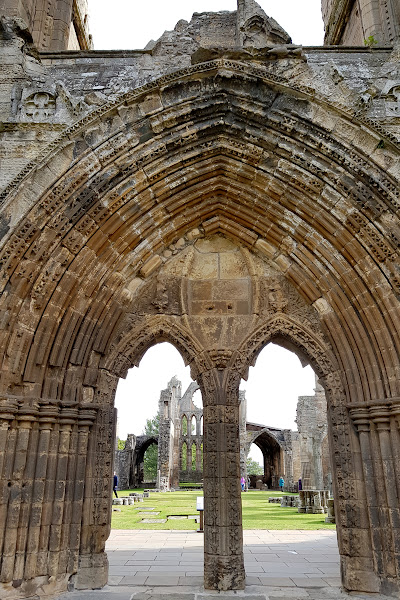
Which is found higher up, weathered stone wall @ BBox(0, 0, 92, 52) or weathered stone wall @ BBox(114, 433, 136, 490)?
weathered stone wall @ BBox(0, 0, 92, 52)

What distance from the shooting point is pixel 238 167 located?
23.5 feet

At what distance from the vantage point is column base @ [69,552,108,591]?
5898 millimetres

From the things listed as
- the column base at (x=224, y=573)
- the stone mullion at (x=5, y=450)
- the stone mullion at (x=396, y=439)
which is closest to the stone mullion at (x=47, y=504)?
the stone mullion at (x=5, y=450)

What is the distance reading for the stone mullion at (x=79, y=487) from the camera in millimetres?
5965

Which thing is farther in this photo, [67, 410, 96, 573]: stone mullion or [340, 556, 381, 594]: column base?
[67, 410, 96, 573]: stone mullion

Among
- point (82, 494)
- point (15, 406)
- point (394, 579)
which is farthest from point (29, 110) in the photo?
point (394, 579)

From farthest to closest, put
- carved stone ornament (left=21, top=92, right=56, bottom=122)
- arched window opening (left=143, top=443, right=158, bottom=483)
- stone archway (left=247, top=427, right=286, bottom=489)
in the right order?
arched window opening (left=143, top=443, right=158, bottom=483) < stone archway (left=247, top=427, right=286, bottom=489) < carved stone ornament (left=21, top=92, right=56, bottom=122)

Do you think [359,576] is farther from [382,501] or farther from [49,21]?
[49,21]

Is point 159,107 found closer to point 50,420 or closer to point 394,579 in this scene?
point 50,420

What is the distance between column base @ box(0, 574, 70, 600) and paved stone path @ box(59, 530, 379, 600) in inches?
5.7

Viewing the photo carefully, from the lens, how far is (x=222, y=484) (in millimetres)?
6508

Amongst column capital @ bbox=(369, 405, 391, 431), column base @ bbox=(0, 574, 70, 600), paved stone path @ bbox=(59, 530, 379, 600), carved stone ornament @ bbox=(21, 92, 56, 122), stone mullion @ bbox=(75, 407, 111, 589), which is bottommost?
paved stone path @ bbox=(59, 530, 379, 600)

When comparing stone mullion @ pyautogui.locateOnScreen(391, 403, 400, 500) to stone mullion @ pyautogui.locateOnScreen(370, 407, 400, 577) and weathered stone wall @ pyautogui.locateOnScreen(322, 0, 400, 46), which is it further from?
weathered stone wall @ pyautogui.locateOnScreen(322, 0, 400, 46)

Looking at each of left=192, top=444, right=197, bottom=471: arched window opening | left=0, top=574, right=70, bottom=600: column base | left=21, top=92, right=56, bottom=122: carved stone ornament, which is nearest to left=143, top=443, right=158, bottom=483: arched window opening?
left=192, top=444, right=197, bottom=471: arched window opening
